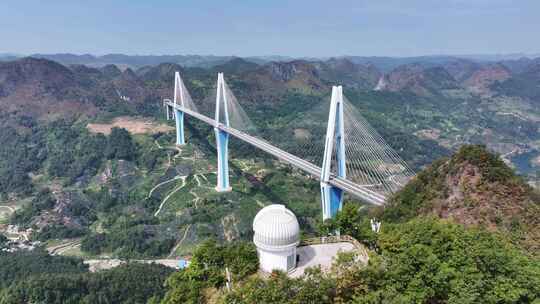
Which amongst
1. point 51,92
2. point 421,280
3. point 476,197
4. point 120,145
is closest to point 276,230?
point 421,280

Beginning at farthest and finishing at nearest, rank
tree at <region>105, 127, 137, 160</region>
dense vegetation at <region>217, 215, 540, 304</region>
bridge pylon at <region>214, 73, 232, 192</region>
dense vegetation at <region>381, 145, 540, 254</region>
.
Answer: tree at <region>105, 127, 137, 160</region> → bridge pylon at <region>214, 73, 232, 192</region> → dense vegetation at <region>381, 145, 540, 254</region> → dense vegetation at <region>217, 215, 540, 304</region>

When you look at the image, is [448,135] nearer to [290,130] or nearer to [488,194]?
[290,130]

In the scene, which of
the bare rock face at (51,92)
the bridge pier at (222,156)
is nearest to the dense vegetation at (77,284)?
the bridge pier at (222,156)

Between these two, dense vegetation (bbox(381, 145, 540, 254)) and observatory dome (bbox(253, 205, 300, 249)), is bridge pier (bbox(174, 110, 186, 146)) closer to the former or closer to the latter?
dense vegetation (bbox(381, 145, 540, 254))

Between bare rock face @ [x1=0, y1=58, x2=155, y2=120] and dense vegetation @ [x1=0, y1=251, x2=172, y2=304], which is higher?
bare rock face @ [x1=0, y1=58, x2=155, y2=120]

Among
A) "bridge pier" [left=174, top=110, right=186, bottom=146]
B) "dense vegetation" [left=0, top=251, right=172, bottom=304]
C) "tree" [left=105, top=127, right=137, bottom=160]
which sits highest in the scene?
"bridge pier" [left=174, top=110, right=186, bottom=146]

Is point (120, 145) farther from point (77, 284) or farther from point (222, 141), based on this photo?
point (77, 284)

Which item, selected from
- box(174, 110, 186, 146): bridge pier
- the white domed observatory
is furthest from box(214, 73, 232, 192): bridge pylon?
the white domed observatory
